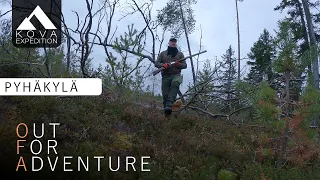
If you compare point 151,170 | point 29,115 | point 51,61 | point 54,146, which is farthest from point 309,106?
point 51,61

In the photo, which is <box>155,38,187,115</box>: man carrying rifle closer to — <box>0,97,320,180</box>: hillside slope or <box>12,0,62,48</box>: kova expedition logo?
<box>0,97,320,180</box>: hillside slope

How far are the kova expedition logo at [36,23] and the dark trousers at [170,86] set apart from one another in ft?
11.3

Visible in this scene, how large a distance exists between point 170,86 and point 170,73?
354 mm

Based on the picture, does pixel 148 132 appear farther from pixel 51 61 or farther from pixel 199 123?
pixel 51 61

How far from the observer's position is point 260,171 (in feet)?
20.1

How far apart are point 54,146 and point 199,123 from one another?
5148mm

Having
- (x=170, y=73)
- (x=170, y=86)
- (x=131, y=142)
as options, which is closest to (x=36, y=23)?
(x=170, y=73)

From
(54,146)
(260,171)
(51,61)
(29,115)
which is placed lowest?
(260,171)

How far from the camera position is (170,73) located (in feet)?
33.9

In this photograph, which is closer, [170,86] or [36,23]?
[170,86]

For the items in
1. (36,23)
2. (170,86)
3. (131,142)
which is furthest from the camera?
(36,23)

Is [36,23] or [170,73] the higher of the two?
[36,23]

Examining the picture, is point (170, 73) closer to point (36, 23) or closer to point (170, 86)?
point (170, 86)

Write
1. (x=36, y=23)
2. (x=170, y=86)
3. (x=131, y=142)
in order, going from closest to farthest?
1. (x=131, y=142)
2. (x=170, y=86)
3. (x=36, y=23)
